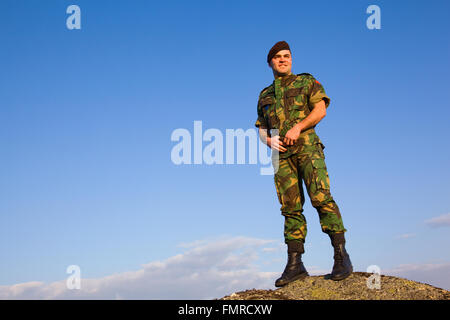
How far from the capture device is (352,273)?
7.02 m

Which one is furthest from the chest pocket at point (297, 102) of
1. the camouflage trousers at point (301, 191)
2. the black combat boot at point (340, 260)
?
the black combat boot at point (340, 260)

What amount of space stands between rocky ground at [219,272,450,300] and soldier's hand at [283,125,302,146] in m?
2.17

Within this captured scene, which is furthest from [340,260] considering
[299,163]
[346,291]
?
[299,163]

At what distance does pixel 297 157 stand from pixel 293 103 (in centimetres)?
85

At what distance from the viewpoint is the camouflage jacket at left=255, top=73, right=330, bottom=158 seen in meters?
6.82

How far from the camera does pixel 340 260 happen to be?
6621 millimetres

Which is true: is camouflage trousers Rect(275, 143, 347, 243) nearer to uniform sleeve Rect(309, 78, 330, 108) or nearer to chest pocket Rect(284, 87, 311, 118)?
chest pocket Rect(284, 87, 311, 118)

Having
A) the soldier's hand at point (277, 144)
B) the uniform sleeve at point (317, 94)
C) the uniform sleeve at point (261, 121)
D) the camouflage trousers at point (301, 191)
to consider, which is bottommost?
the camouflage trousers at point (301, 191)

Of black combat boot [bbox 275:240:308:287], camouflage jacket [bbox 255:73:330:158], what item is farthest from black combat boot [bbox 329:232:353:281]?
camouflage jacket [bbox 255:73:330:158]

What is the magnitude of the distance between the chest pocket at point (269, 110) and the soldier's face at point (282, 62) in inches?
18.4

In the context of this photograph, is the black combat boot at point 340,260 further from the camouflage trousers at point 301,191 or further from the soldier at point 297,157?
the camouflage trousers at point 301,191

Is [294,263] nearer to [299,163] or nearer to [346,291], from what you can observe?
[346,291]

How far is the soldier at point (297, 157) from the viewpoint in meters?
6.59
